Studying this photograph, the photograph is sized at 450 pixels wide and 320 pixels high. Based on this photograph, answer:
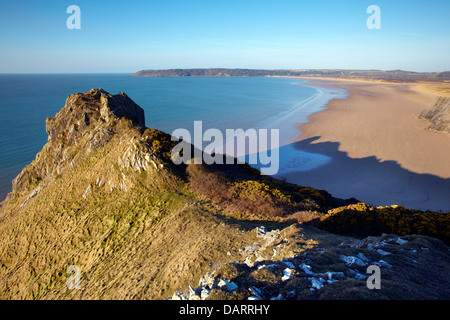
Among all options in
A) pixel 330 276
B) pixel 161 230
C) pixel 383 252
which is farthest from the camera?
pixel 161 230

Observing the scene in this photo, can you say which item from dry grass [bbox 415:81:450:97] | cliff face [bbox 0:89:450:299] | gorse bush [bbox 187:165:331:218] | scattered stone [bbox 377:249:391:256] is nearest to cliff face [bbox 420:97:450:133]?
cliff face [bbox 0:89:450:299]

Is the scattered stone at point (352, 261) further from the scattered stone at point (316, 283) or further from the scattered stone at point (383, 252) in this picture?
the scattered stone at point (316, 283)

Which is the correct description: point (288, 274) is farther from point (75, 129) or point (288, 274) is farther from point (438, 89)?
point (438, 89)

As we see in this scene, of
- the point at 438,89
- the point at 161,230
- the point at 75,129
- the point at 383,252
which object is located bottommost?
the point at 161,230

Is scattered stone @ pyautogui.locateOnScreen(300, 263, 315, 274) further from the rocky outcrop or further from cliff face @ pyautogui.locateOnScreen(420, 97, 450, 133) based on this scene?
cliff face @ pyautogui.locateOnScreen(420, 97, 450, 133)

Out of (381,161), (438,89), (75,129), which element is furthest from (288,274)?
(438,89)

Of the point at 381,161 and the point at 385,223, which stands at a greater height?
the point at 385,223
